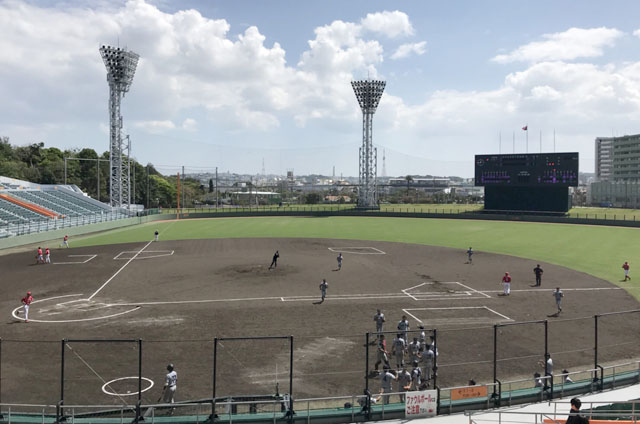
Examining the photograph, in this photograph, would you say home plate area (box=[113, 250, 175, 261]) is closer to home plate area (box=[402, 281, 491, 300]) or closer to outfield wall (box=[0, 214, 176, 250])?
outfield wall (box=[0, 214, 176, 250])

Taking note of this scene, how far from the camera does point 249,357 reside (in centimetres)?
1738

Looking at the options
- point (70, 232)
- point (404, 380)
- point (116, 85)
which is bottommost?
point (404, 380)

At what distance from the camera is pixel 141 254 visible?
4297 cm

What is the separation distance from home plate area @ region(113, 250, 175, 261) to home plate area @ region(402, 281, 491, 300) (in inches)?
945

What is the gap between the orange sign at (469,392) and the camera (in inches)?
511

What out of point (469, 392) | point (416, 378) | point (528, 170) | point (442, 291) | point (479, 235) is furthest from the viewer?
point (528, 170)

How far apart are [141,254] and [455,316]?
1197 inches

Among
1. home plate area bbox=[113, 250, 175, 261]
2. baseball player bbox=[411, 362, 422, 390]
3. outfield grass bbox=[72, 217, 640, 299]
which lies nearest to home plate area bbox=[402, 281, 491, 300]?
outfield grass bbox=[72, 217, 640, 299]

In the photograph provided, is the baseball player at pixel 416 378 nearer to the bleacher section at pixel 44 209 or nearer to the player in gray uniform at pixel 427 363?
the player in gray uniform at pixel 427 363

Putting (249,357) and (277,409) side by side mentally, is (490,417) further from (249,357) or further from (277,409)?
(249,357)

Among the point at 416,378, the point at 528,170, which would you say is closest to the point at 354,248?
the point at 416,378

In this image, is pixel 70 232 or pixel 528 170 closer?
pixel 70 232

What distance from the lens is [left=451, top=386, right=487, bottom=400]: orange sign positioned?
13.0 m

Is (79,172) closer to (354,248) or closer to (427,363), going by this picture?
(354,248)
